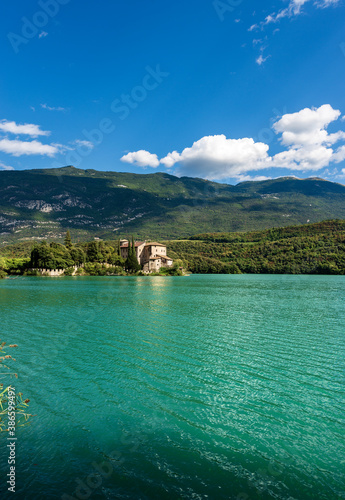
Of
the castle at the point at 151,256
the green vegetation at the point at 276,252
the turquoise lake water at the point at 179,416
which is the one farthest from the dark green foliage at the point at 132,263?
the turquoise lake water at the point at 179,416

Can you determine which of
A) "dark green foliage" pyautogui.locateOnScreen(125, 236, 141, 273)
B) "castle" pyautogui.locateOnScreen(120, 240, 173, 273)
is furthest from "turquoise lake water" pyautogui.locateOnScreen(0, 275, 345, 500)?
"castle" pyautogui.locateOnScreen(120, 240, 173, 273)

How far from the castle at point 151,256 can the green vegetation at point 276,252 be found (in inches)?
743

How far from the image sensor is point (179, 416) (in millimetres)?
7383

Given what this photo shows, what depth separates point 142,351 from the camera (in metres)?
12.9

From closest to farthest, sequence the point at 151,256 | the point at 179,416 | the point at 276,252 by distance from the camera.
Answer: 1. the point at 179,416
2. the point at 151,256
3. the point at 276,252

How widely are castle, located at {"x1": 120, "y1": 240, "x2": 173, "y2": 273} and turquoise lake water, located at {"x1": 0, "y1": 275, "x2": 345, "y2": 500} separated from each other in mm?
81190

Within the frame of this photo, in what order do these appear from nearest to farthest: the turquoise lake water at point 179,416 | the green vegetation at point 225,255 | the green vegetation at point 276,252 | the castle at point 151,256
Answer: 1. the turquoise lake water at point 179,416
2. the green vegetation at point 225,255
3. the castle at point 151,256
4. the green vegetation at point 276,252

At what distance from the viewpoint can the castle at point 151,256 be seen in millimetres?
97500

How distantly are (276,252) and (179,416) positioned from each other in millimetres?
120441

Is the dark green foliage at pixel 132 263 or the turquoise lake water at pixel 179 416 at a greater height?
the dark green foliage at pixel 132 263

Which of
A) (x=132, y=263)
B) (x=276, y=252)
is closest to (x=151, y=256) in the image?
(x=132, y=263)

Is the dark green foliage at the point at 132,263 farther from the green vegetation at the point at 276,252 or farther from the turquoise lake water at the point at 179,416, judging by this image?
the turquoise lake water at the point at 179,416

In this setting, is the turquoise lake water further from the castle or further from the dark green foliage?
the castle

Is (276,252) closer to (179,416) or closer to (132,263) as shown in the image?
(132,263)
